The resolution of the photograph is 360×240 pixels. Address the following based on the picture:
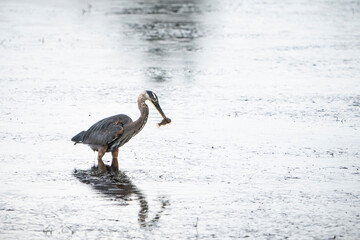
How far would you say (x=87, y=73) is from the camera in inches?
772

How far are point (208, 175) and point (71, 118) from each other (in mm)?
4414

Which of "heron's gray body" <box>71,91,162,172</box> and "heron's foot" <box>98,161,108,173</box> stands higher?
"heron's gray body" <box>71,91,162,172</box>

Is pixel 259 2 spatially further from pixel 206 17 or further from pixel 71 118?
pixel 71 118

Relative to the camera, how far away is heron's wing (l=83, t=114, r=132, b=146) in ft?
37.4

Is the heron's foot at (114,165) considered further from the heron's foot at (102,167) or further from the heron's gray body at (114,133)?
the heron's foot at (102,167)

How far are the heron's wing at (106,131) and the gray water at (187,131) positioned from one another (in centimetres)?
36

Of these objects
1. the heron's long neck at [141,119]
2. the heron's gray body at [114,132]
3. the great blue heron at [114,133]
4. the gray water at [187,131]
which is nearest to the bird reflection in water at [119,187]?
the gray water at [187,131]

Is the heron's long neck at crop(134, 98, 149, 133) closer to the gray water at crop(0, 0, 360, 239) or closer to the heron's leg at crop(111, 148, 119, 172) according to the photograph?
the heron's leg at crop(111, 148, 119, 172)

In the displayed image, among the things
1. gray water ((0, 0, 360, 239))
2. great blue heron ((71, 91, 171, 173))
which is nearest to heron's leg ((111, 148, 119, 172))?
great blue heron ((71, 91, 171, 173))

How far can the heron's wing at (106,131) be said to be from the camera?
11398 millimetres

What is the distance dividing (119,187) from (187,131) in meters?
3.36

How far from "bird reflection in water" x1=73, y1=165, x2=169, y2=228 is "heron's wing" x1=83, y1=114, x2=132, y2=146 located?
37cm

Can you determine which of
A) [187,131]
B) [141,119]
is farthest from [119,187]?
[187,131]

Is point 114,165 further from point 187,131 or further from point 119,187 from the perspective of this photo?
point 187,131
